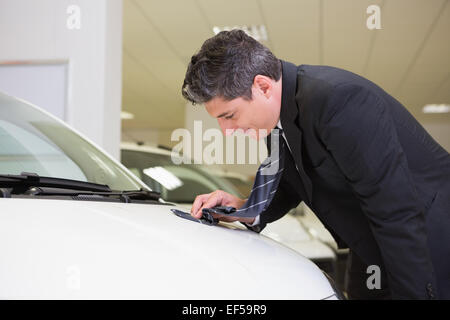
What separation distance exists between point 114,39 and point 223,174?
1.54 m

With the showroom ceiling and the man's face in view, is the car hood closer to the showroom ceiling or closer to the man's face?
the man's face

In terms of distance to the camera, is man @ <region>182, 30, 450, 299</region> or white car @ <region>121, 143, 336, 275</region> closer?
man @ <region>182, 30, 450, 299</region>

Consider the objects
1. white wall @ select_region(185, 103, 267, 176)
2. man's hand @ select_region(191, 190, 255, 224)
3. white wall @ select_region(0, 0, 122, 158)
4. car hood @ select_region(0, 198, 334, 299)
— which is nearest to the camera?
car hood @ select_region(0, 198, 334, 299)

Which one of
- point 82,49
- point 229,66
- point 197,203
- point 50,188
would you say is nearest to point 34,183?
point 50,188

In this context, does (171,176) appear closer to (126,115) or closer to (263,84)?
(263,84)

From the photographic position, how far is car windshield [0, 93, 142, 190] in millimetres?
1376

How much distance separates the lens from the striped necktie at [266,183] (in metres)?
1.33

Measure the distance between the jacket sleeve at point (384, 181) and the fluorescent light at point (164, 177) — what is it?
227cm

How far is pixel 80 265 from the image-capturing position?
0.72 metres

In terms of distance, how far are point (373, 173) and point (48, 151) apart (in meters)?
0.99

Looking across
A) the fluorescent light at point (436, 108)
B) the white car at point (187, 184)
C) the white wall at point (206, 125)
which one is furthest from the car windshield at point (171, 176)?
the fluorescent light at point (436, 108)

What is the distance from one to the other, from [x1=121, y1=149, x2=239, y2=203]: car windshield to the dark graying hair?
82.1 inches

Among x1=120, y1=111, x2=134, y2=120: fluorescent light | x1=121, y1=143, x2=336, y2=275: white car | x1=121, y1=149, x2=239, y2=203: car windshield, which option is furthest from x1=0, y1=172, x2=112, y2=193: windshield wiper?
x1=120, y1=111, x2=134, y2=120: fluorescent light

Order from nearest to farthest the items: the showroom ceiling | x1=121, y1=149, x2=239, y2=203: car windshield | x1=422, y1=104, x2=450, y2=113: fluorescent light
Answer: x1=121, y1=149, x2=239, y2=203: car windshield → the showroom ceiling → x1=422, y1=104, x2=450, y2=113: fluorescent light
